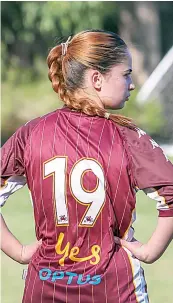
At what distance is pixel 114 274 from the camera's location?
3402mm

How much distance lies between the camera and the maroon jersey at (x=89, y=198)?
132 inches

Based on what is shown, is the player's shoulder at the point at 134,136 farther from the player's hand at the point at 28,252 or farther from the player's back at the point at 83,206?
the player's hand at the point at 28,252

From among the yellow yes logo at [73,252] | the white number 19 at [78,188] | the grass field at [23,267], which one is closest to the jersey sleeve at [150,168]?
the white number 19 at [78,188]

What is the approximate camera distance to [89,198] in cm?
338

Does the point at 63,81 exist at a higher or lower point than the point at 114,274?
higher

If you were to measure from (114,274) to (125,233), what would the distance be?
0.16m

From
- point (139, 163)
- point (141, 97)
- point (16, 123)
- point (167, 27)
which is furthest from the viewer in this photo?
point (167, 27)

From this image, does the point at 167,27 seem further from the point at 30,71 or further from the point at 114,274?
the point at 114,274

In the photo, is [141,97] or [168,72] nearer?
[168,72]

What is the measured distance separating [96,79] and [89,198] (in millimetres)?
452

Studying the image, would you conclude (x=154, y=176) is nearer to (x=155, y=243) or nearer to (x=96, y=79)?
(x=155, y=243)

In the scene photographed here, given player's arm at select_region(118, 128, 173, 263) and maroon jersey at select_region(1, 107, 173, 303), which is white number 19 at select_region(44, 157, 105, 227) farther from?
player's arm at select_region(118, 128, 173, 263)

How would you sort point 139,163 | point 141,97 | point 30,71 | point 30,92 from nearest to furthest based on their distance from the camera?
point 139,163 < point 141,97 < point 30,92 < point 30,71

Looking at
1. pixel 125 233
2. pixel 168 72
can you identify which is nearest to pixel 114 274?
pixel 125 233
